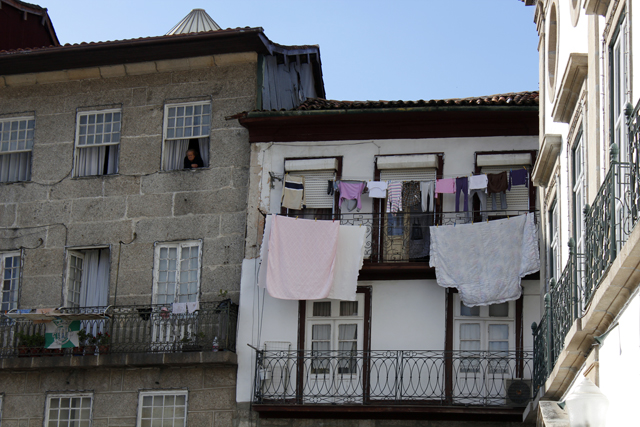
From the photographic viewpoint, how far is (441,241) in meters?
18.0

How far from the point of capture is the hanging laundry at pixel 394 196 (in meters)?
18.5

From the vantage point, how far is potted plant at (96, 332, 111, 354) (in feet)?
62.2

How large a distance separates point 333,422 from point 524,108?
639 cm

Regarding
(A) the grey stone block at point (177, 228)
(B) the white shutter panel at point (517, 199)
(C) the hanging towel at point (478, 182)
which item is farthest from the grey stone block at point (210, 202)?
(B) the white shutter panel at point (517, 199)

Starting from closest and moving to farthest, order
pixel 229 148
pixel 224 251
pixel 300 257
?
pixel 300 257
pixel 224 251
pixel 229 148

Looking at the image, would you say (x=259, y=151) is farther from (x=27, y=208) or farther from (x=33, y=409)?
(x=33, y=409)

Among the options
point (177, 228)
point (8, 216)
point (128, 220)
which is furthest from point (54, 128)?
point (177, 228)

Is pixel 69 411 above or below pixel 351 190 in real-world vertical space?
below

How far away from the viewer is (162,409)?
1869 cm

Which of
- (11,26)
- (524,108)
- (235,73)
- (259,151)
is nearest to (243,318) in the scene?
(259,151)

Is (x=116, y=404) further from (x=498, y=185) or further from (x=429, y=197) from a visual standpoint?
(x=498, y=185)

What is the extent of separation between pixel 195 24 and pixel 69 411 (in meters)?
9.56

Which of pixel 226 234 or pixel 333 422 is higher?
pixel 226 234

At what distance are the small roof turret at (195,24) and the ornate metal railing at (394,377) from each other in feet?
29.2
